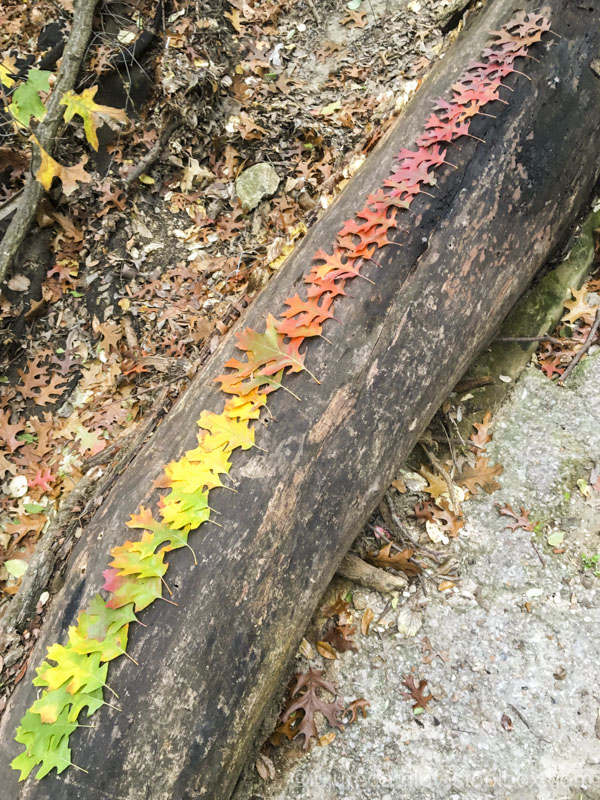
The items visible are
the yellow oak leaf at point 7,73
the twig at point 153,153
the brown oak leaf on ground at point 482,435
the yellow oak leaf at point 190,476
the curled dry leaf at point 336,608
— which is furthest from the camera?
the twig at point 153,153

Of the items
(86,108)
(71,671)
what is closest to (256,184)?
(86,108)

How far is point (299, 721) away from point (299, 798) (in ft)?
1.05

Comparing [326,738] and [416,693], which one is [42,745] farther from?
[416,693]

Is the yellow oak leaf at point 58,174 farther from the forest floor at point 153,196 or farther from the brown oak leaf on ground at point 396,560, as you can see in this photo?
the brown oak leaf on ground at point 396,560

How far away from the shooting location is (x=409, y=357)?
2.46m

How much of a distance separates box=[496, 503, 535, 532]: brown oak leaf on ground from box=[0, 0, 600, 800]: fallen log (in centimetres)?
84

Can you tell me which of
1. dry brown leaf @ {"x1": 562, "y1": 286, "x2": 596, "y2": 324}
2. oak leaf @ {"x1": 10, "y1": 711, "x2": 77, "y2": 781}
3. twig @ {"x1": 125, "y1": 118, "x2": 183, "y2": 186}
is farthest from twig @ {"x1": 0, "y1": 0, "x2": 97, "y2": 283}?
dry brown leaf @ {"x1": 562, "y1": 286, "x2": 596, "y2": 324}

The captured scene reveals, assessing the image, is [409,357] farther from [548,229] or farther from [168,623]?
[168,623]

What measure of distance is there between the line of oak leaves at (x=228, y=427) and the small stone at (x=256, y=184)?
1.49 meters

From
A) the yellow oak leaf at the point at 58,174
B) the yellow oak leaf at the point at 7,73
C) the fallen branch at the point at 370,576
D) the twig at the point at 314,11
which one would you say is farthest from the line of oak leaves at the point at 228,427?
the yellow oak leaf at the point at 7,73

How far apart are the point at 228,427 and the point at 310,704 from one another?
1.49 meters

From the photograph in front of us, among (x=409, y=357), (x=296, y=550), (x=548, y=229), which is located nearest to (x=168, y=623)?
(x=296, y=550)

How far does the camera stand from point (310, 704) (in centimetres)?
250

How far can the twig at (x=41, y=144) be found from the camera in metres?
3.65
